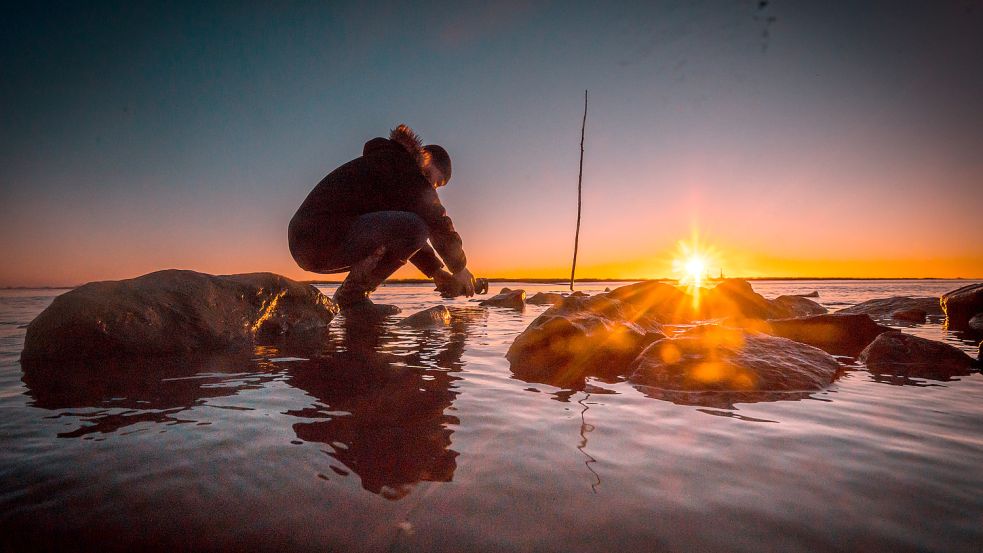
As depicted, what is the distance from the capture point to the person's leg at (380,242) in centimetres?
501

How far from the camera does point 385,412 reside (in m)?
1.79

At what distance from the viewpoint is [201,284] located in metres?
4.14


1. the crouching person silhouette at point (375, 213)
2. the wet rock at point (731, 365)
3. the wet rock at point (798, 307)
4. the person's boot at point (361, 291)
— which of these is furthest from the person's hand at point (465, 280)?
the wet rock at point (798, 307)

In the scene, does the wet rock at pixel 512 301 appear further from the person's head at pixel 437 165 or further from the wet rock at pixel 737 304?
the person's head at pixel 437 165

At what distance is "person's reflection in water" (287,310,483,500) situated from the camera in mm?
1235

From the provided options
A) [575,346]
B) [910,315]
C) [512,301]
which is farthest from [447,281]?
[910,315]

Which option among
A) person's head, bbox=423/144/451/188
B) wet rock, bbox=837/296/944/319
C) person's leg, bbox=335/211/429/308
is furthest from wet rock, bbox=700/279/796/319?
person's leg, bbox=335/211/429/308

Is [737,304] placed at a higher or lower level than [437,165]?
lower

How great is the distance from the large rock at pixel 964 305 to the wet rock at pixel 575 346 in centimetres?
559

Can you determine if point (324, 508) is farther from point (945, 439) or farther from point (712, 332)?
point (712, 332)

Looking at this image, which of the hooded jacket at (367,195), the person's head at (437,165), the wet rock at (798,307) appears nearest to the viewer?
the hooded jacket at (367,195)

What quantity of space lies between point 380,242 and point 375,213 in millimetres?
399

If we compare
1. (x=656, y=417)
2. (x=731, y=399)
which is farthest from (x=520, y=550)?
(x=731, y=399)

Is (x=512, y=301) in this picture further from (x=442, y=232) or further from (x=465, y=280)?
(x=442, y=232)
